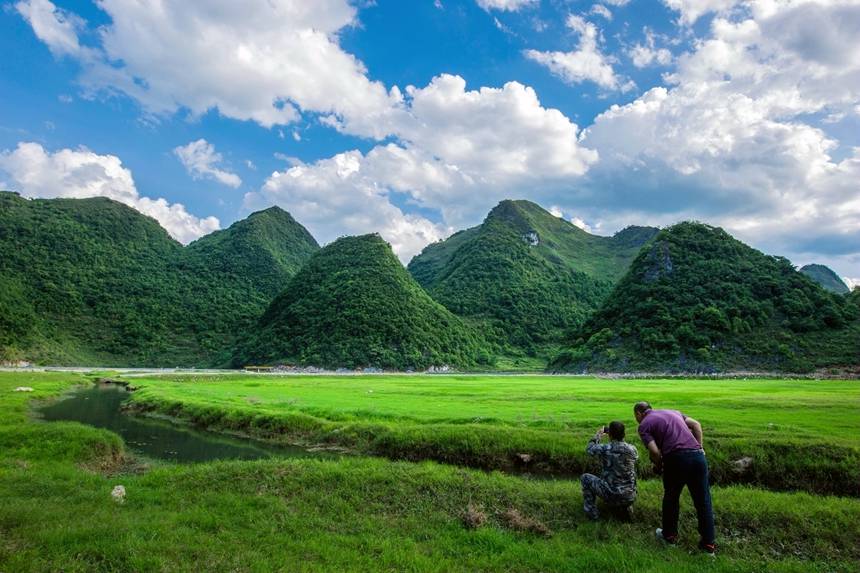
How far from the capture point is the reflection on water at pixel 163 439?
2281cm

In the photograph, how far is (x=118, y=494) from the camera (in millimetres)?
12727

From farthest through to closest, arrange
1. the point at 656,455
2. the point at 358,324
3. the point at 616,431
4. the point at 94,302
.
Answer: the point at 94,302 → the point at 358,324 → the point at 616,431 → the point at 656,455

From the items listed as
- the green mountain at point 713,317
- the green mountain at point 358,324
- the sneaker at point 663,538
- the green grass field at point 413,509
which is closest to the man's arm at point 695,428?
the sneaker at point 663,538

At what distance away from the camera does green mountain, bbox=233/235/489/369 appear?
129m

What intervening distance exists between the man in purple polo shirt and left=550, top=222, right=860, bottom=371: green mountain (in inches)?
3792

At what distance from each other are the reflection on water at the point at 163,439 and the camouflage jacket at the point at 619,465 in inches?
612

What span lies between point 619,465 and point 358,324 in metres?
127

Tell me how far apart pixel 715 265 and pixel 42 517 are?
139927 millimetres

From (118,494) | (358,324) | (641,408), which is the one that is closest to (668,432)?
(641,408)

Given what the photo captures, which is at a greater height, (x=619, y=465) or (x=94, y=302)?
(x=94, y=302)

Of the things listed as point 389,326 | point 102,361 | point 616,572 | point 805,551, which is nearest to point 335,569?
point 616,572

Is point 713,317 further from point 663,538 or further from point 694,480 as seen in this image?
point 694,480

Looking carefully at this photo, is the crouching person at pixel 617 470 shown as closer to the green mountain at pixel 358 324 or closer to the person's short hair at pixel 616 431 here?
the person's short hair at pixel 616 431

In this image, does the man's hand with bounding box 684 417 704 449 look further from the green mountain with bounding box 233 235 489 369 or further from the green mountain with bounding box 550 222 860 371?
the green mountain with bounding box 233 235 489 369
